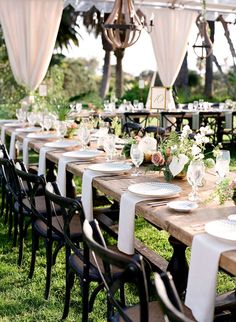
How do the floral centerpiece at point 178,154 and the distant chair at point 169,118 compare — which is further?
the distant chair at point 169,118

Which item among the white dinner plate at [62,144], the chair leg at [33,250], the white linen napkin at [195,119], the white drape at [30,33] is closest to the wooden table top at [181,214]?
the chair leg at [33,250]

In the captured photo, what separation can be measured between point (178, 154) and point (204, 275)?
1131mm

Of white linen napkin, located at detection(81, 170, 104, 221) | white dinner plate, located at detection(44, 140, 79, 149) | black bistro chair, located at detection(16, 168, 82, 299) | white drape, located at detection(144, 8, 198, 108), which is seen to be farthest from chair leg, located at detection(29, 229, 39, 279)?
white drape, located at detection(144, 8, 198, 108)

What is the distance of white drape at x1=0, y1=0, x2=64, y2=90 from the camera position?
7266mm

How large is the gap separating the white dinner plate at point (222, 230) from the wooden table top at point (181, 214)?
0.16 feet

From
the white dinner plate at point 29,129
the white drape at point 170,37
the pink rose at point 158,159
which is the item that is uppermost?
the white drape at point 170,37

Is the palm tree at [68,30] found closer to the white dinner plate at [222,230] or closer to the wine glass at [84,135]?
the wine glass at [84,135]

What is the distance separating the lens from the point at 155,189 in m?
2.77

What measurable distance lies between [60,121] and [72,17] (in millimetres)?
14277

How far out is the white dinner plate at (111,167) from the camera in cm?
329

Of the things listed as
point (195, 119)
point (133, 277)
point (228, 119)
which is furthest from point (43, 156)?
point (228, 119)

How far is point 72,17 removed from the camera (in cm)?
1847

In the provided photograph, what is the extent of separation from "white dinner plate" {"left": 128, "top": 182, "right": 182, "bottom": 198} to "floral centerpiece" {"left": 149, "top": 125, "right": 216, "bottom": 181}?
162 millimetres

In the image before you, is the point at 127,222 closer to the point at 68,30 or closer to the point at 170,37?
the point at 170,37
